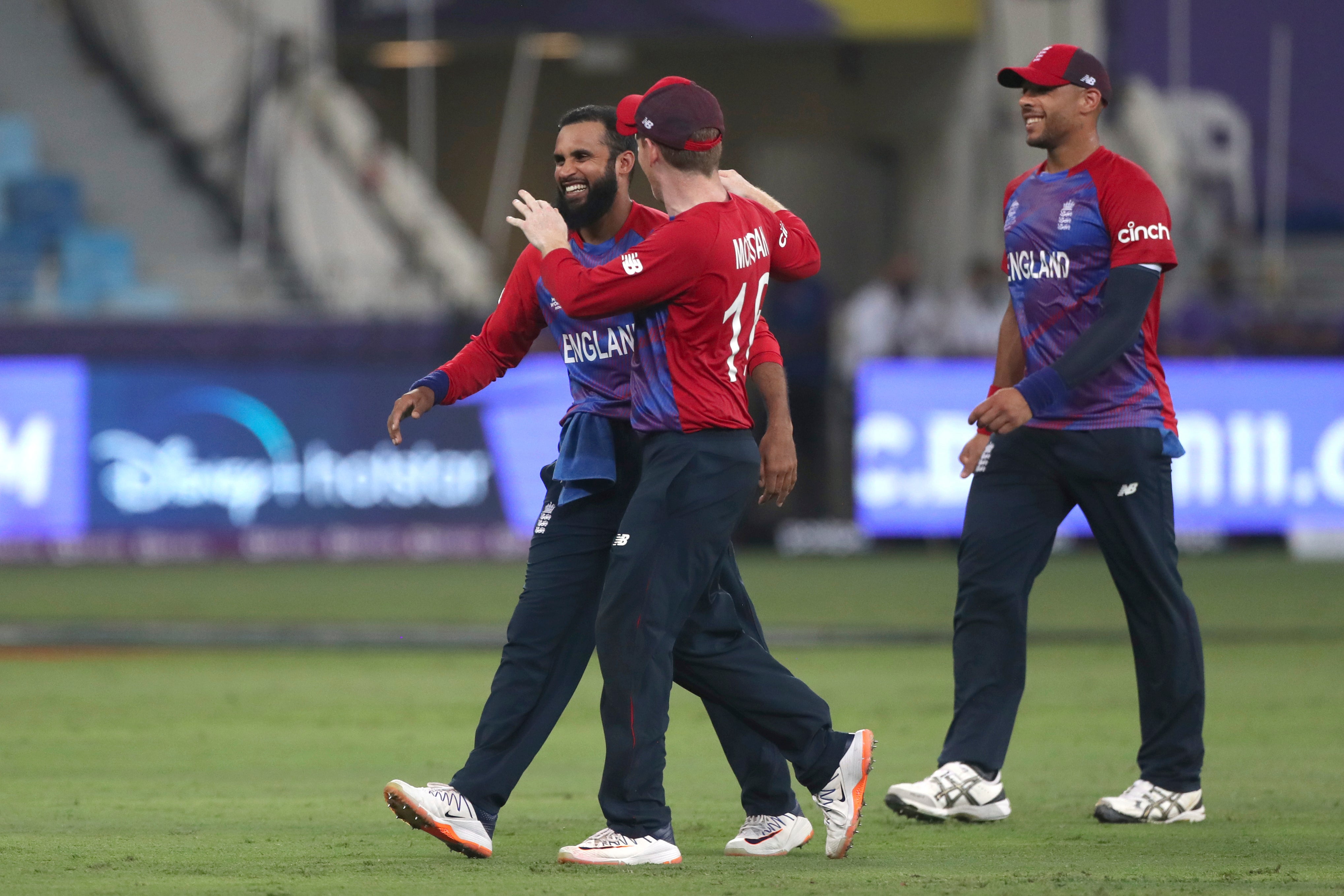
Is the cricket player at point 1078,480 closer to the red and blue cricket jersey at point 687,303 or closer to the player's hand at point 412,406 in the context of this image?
the red and blue cricket jersey at point 687,303

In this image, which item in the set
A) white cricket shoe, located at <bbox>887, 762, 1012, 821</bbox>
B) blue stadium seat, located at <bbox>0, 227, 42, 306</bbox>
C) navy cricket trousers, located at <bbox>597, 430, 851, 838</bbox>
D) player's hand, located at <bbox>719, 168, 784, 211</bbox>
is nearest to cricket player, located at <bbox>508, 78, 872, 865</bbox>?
navy cricket trousers, located at <bbox>597, 430, 851, 838</bbox>

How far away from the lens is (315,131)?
24.0 m

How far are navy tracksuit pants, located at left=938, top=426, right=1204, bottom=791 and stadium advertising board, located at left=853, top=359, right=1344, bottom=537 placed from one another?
36.8 feet

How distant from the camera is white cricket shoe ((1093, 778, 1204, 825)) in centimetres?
586

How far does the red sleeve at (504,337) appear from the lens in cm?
547

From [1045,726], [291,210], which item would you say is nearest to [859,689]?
[1045,726]

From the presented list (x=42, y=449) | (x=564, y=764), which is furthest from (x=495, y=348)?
(x=42, y=449)

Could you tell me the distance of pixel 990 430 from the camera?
223 inches

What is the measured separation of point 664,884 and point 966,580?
5.98ft

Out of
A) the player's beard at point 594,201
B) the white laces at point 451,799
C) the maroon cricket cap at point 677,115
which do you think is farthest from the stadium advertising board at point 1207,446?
the white laces at point 451,799

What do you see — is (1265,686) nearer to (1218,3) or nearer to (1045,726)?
(1045,726)

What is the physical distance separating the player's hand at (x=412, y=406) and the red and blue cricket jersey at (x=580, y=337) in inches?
3.4

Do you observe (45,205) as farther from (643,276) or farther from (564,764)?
(643,276)

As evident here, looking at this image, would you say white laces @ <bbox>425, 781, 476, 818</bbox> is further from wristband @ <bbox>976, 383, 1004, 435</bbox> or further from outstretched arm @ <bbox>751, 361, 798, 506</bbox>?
wristband @ <bbox>976, 383, 1004, 435</bbox>
